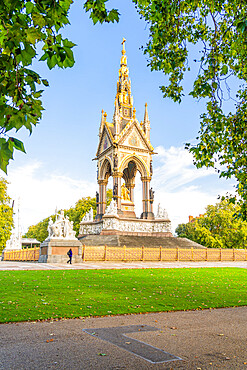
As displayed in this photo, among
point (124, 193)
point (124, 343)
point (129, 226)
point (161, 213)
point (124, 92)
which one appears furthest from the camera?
point (124, 92)

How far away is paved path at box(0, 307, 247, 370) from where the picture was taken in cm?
397

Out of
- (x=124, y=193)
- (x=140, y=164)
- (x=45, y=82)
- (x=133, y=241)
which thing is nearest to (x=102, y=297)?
(x=45, y=82)

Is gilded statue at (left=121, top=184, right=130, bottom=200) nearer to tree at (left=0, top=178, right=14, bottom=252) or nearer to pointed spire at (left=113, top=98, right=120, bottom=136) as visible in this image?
pointed spire at (left=113, top=98, right=120, bottom=136)

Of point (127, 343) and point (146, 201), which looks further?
point (146, 201)

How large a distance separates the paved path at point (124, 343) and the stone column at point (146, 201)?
3008cm

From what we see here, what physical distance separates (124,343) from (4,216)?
39.4 m

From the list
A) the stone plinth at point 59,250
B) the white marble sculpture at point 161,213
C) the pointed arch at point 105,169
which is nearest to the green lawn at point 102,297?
the stone plinth at point 59,250

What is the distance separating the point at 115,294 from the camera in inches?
358

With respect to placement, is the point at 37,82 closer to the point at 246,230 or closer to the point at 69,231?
the point at 69,231

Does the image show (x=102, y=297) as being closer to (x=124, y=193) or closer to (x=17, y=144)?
(x=17, y=144)

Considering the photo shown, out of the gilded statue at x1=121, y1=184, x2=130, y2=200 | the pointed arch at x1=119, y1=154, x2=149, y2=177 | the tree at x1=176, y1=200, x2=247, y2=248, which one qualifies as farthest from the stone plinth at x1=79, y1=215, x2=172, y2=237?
the tree at x1=176, y1=200, x2=247, y2=248

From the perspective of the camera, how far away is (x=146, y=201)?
3756 centimetres

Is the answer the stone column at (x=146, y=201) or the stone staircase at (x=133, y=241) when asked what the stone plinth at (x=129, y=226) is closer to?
the stone column at (x=146, y=201)

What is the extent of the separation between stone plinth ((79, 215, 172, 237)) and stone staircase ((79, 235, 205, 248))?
1.21 metres
